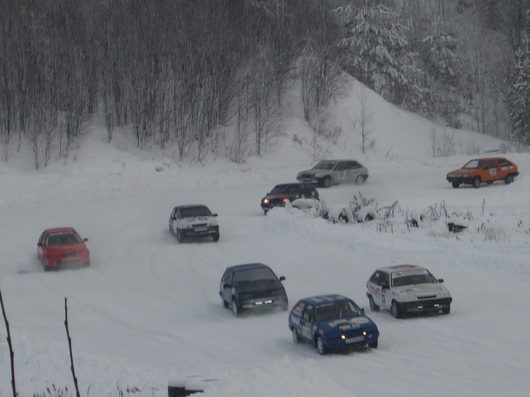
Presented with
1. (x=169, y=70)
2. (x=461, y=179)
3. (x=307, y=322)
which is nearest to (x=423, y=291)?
(x=307, y=322)

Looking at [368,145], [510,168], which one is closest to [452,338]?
[510,168]

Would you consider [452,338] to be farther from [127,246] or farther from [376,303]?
[127,246]

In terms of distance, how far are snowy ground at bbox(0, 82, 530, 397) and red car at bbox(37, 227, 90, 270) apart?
0.51 m

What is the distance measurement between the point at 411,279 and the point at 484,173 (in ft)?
89.5

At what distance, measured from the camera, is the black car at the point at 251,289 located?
20125 millimetres

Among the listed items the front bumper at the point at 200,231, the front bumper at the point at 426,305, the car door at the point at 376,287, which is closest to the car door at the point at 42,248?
the front bumper at the point at 200,231

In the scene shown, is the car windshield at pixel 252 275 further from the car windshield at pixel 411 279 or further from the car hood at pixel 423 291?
the car hood at pixel 423 291

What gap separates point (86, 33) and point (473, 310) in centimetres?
4466

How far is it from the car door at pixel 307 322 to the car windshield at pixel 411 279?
3.61 meters

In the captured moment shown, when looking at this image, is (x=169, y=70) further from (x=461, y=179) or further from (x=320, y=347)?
(x=320, y=347)

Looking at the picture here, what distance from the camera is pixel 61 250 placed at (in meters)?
27.2

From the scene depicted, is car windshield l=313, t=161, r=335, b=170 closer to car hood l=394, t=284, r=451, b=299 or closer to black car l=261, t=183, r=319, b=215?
Answer: black car l=261, t=183, r=319, b=215

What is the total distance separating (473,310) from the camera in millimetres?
19172

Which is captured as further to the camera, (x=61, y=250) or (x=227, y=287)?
(x=61, y=250)
